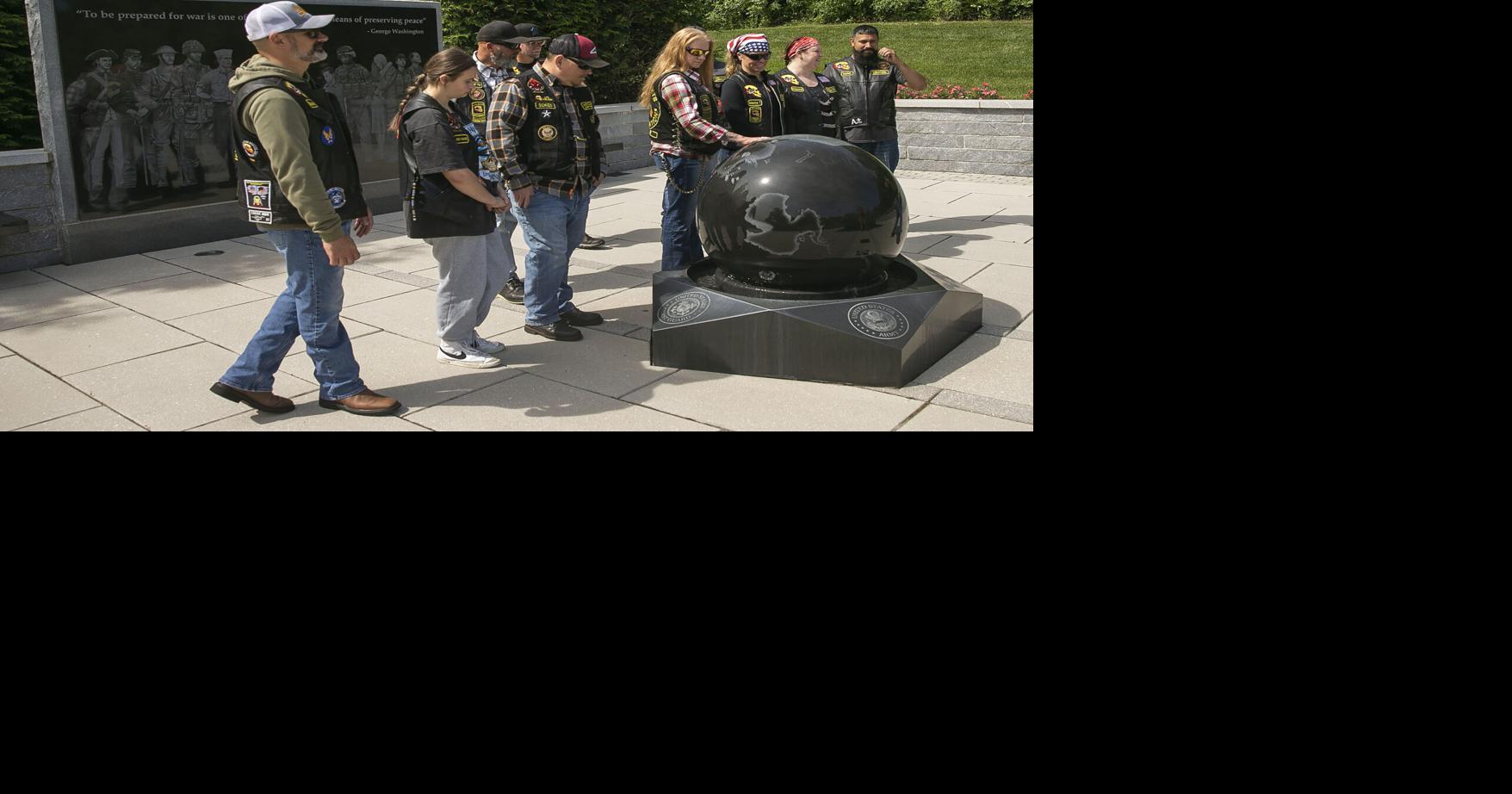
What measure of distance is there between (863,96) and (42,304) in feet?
21.2

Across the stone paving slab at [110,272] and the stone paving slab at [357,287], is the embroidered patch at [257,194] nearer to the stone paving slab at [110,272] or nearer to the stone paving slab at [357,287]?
the stone paving slab at [357,287]

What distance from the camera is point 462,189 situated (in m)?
5.77

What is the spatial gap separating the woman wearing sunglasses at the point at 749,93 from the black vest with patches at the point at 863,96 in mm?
1725

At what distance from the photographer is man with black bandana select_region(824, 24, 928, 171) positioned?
959cm

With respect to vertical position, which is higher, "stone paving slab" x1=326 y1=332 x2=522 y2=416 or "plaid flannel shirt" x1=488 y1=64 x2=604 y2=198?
"plaid flannel shirt" x1=488 y1=64 x2=604 y2=198

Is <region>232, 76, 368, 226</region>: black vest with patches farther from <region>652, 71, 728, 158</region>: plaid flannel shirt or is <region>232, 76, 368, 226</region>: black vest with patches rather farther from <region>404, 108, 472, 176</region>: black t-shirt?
<region>652, 71, 728, 158</region>: plaid flannel shirt

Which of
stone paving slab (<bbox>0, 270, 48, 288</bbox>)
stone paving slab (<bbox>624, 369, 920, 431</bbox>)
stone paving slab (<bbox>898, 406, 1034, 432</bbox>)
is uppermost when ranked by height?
stone paving slab (<bbox>0, 270, 48, 288</bbox>)

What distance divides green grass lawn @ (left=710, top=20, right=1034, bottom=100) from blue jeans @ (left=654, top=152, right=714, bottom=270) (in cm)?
1129

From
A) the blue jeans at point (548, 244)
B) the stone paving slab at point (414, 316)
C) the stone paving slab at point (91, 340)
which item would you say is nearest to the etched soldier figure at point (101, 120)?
the stone paving slab at point (91, 340)

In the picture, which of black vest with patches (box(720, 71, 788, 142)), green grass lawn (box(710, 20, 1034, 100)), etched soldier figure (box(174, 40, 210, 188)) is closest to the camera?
black vest with patches (box(720, 71, 788, 142))

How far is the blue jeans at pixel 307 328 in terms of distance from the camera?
16.9ft

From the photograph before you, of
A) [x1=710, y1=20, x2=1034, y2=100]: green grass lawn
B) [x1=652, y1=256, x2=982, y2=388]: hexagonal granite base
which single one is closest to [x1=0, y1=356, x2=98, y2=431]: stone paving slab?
[x1=652, y1=256, x2=982, y2=388]: hexagonal granite base

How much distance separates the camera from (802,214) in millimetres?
6098

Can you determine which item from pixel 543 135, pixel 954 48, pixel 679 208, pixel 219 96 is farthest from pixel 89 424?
pixel 954 48
